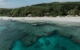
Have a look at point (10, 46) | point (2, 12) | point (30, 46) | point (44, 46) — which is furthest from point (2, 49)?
point (2, 12)

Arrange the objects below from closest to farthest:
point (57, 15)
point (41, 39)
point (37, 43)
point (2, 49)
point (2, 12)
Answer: point (2, 49)
point (37, 43)
point (41, 39)
point (57, 15)
point (2, 12)

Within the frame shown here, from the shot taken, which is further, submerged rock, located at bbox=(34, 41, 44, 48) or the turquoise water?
submerged rock, located at bbox=(34, 41, 44, 48)

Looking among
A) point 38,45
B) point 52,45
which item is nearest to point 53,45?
point 52,45

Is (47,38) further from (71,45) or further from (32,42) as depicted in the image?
(71,45)

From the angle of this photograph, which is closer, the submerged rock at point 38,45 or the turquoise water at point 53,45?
the turquoise water at point 53,45

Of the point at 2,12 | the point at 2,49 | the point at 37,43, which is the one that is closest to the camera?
the point at 2,49

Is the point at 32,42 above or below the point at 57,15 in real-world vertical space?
above

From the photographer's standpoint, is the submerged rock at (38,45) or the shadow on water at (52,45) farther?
the submerged rock at (38,45)

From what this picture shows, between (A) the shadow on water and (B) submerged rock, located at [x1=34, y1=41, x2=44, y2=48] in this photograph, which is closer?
(A) the shadow on water

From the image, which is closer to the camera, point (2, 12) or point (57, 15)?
point (57, 15)

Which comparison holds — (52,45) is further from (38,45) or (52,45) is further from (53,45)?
(38,45)

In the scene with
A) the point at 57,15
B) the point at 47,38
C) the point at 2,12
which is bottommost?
the point at 2,12
